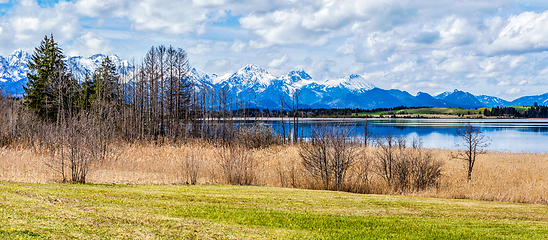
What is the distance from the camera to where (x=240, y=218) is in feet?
28.3

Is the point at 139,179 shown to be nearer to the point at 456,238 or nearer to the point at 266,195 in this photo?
the point at 266,195

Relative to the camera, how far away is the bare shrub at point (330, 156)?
58.2 feet

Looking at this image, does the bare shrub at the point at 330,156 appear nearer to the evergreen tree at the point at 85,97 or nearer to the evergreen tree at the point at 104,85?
the evergreen tree at the point at 104,85

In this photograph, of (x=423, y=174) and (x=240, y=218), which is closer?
(x=240, y=218)

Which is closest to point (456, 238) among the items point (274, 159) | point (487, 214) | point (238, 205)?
point (487, 214)

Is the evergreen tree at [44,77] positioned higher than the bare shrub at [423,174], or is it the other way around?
the evergreen tree at [44,77]

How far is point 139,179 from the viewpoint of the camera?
1647cm

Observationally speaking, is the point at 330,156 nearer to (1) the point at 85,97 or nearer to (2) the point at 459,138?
(1) the point at 85,97

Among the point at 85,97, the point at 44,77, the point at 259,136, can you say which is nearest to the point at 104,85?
the point at 85,97

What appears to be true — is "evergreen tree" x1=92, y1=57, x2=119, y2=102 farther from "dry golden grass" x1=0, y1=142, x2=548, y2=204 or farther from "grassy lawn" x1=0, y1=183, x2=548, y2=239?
"grassy lawn" x1=0, y1=183, x2=548, y2=239

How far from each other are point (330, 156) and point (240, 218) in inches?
403

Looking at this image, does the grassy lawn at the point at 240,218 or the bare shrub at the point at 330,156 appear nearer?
the grassy lawn at the point at 240,218

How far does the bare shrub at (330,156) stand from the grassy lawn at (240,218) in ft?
17.1

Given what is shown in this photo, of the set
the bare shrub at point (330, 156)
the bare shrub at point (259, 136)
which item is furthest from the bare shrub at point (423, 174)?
the bare shrub at point (259, 136)
